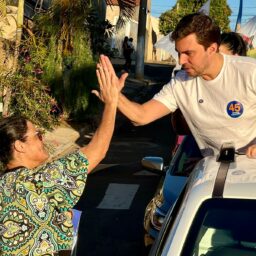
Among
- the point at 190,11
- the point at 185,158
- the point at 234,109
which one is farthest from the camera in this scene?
the point at 190,11

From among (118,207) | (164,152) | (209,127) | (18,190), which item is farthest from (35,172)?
(164,152)

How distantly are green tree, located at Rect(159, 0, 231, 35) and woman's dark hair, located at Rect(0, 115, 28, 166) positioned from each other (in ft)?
176

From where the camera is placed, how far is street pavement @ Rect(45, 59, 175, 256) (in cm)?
714

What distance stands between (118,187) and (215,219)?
293 inches

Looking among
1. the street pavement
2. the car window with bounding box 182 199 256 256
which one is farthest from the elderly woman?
the street pavement

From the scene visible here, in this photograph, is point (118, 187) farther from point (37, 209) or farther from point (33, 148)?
point (37, 209)

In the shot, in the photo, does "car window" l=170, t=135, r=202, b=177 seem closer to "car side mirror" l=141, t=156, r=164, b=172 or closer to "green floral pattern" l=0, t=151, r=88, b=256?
"car side mirror" l=141, t=156, r=164, b=172

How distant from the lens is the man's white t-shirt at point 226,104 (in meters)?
4.12

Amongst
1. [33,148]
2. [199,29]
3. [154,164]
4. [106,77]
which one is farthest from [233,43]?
[33,148]

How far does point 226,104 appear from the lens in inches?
163

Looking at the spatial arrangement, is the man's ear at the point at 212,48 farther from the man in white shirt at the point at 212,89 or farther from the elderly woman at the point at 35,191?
the elderly woman at the point at 35,191

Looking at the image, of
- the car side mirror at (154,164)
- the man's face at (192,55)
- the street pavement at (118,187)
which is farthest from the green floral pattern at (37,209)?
the car side mirror at (154,164)

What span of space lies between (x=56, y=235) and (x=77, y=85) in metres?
13.5

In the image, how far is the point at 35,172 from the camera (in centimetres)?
323
